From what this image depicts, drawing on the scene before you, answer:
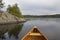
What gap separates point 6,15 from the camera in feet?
330

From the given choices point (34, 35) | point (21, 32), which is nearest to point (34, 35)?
point (34, 35)

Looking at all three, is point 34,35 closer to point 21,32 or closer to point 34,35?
point 34,35

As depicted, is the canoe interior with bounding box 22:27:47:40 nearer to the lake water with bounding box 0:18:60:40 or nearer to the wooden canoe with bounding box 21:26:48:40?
the wooden canoe with bounding box 21:26:48:40

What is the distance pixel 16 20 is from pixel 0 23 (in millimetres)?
23688

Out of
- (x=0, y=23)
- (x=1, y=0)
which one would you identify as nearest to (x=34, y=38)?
(x=0, y=23)

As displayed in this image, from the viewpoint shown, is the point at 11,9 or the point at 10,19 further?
the point at 11,9

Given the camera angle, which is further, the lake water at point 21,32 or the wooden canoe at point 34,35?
the lake water at point 21,32

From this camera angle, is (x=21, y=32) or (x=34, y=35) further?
(x=21, y=32)

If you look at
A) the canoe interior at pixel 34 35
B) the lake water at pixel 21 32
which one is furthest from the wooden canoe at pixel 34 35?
the lake water at pixel 21 32

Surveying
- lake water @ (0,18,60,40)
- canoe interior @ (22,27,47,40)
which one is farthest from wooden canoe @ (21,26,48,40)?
lake water @ (0,18,60,40)

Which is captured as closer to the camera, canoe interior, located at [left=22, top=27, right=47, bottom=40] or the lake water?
canoe interior, located at [left=22, top=27, right=47, bottom=40]

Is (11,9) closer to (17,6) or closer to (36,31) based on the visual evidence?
(17,6)

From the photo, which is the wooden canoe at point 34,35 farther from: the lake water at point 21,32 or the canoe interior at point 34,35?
the lake water at point 21,32

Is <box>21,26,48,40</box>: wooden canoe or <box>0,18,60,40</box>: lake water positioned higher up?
<box>21,26,48,40</box>: wooden canoe
